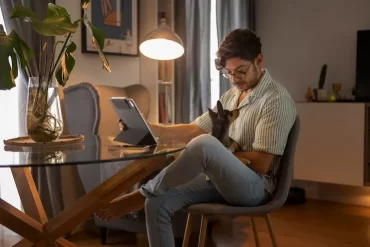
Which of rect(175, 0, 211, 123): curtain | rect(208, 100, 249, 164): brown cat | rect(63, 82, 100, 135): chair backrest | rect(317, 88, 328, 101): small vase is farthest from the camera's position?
rect(317, 88, 328, 101): small vase

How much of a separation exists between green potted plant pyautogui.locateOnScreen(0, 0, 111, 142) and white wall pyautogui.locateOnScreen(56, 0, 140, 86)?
1.28 metres

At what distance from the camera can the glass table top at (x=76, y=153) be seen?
4.29 ft

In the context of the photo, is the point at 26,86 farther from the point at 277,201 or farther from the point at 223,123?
the point at 277,201

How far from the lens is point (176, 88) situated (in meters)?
3.53

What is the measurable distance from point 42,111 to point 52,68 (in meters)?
0.19

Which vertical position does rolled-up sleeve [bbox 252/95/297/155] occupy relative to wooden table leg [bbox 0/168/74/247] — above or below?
above

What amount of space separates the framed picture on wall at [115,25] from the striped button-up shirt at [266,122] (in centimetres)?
141

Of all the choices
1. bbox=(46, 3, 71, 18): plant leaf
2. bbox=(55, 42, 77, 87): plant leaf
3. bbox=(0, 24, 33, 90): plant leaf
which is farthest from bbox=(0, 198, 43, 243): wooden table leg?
bbox=(46, 3, 71, 18): plant leaf

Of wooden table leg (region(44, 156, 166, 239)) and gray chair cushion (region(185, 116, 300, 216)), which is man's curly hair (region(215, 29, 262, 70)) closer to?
gray chair cushion (region(185, 116, 300, 216))

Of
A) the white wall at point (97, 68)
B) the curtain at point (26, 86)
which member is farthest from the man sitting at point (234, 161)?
the white wall at point (97, 68)

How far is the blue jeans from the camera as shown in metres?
1.74

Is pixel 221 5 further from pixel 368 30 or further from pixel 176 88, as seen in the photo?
pixel 368 30

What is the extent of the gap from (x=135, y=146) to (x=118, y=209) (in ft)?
1.03

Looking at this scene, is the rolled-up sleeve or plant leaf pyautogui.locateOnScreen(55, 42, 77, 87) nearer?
plant leaf pyautogui.locateOnScreen(55, 42, 77, 87)
